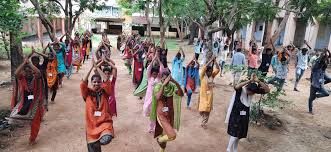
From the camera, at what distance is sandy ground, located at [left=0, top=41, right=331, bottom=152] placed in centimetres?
588

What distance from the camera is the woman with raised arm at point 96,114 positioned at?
4.45 meters

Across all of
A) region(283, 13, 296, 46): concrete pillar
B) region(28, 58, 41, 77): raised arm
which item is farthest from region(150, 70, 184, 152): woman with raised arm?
region(283, 13, 296, 46): concrete pillar

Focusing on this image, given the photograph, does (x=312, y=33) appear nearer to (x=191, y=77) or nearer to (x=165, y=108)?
(x=191, y=77)

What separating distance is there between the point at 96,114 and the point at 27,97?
1.65 m

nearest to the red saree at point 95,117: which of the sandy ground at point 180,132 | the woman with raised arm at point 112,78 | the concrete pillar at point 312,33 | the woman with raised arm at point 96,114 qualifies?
the woman with raised arm at point 96,114

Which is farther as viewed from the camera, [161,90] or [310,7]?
[310,7]

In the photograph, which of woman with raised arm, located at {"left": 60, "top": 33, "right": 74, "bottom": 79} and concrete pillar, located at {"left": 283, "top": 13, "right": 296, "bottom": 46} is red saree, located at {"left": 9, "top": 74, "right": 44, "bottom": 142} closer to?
woman with raised arm, located at {"left": 60, "top": 33, "right": 74, "bottom": 79}

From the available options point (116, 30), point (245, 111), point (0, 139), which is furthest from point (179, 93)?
point (116, 30)

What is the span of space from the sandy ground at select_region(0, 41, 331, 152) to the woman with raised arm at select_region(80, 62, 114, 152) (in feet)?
4.13

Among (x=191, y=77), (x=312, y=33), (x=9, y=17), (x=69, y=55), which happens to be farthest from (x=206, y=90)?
(x=312, y=33)

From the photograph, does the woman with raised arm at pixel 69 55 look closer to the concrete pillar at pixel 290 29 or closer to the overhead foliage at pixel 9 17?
the overhead foliage at pixel 9 17

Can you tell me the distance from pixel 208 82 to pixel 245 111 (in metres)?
1.60

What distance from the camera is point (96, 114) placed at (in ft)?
14.9

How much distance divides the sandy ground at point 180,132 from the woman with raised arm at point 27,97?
0.56 meters
